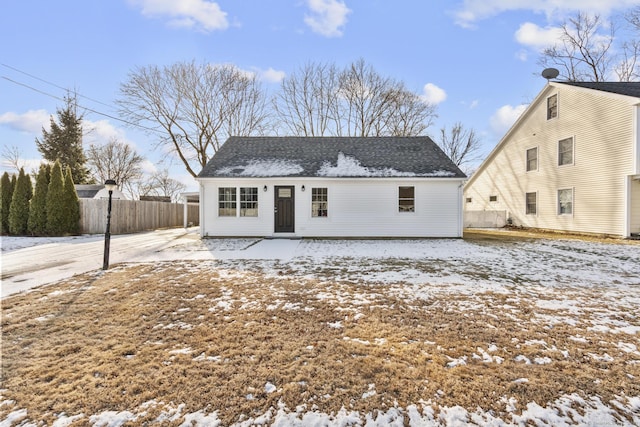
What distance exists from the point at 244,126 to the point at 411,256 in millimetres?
19790

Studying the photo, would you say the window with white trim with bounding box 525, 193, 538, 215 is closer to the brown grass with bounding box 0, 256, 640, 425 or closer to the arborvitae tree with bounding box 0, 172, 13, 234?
the brown grass with bounding box 0, 256, 640, 425

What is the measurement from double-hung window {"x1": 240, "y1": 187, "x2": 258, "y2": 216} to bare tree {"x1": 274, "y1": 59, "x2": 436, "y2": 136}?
45.5 feet

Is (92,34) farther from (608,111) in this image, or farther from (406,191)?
(608,111)

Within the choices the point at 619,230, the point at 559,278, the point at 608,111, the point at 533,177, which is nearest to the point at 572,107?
the point at 608,111

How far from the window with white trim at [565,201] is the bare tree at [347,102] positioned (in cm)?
1346

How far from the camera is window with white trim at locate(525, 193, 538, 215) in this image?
16.2 metres

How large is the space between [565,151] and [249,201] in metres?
15.5

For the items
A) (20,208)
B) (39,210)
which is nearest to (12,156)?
(20,208)

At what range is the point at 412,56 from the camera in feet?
45.8

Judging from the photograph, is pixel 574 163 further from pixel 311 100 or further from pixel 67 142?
pixel 67 142

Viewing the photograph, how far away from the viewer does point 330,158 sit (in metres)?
13.5

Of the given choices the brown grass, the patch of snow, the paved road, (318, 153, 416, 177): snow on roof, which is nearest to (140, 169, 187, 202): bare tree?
the paved road

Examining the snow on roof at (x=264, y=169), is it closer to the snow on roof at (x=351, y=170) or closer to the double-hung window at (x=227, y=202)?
the double-hung window at (x=227, y=202)

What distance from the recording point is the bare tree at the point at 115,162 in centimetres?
3212
